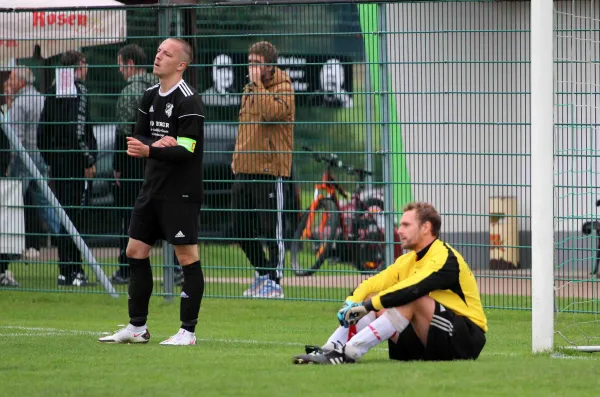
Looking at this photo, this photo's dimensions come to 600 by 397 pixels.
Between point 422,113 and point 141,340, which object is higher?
point 422,113

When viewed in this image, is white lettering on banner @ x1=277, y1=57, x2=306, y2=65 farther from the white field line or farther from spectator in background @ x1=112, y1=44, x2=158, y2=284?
the white field line

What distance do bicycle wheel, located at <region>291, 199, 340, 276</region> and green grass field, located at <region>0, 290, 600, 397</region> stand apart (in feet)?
2.26

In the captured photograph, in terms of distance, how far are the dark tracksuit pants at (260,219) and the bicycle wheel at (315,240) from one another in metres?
0.17

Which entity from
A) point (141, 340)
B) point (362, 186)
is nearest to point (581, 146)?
point (362, 186)

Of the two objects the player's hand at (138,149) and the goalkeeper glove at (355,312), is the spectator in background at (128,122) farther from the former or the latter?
the goalkeeper glove at (355,312)

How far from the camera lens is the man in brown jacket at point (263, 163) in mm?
12508

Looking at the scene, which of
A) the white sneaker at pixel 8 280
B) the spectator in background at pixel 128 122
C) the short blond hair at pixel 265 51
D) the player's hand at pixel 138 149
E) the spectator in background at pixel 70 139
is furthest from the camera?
the white sneaker at pixel 8 280

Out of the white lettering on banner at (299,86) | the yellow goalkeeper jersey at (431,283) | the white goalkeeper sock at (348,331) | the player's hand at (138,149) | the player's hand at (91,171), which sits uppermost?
the white lettering on banner at (299,86)

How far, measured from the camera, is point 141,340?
31.7ft

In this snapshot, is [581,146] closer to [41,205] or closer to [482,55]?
[482,55]

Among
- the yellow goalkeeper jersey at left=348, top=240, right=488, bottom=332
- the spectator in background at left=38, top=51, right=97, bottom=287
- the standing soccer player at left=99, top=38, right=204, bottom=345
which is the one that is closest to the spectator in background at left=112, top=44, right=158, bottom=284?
the spectator in background at left=38, top=51, right=97, bottom=287

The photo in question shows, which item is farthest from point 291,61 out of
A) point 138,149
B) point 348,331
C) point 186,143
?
point 348,331

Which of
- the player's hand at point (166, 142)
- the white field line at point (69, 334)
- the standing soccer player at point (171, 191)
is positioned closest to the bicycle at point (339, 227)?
the white field line at point (69, 334)

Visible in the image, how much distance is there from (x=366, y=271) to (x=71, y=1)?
6.21 metres
